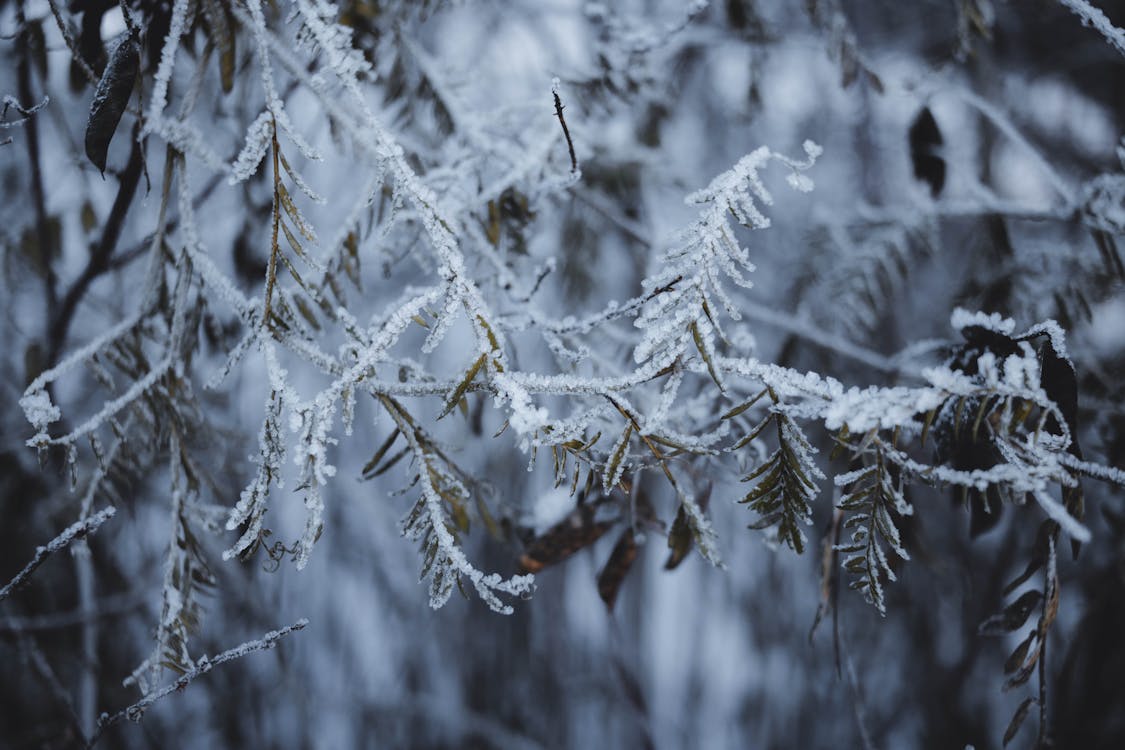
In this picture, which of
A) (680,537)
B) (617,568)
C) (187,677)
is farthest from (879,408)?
(187,677)

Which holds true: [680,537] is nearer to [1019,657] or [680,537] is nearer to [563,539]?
[563,539]

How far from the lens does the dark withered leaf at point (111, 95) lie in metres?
0.78

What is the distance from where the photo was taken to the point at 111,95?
30.8 inches

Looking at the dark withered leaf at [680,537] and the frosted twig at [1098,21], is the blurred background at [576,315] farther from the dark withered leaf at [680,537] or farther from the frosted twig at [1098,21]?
the frosted twig at [1098,21]

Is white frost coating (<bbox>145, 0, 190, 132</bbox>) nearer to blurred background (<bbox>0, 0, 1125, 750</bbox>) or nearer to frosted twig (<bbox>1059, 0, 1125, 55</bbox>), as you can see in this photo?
blurred background (<bbox>0, 0, 1125, 750</bbox>)

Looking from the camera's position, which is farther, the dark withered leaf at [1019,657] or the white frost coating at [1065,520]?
the dark withered leaf at [1019,657]

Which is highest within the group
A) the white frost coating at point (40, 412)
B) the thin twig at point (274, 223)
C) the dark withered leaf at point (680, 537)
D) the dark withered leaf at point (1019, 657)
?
the thin twig at point (274, 223)

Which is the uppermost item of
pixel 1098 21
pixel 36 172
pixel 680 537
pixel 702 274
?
pixel 36 172

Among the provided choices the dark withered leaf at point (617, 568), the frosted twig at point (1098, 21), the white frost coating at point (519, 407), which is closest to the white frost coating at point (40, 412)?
the white frost coating at point (519, 407)

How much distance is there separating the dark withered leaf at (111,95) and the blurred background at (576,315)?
132 millimetres

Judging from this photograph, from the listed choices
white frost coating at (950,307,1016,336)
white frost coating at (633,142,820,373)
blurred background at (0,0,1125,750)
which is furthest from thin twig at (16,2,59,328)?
white frost coating at (950,307,1016,336)

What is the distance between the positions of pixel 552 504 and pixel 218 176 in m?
0.91

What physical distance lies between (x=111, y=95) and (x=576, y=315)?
123 centimetres

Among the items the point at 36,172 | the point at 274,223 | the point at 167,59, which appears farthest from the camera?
the point at 36,172
